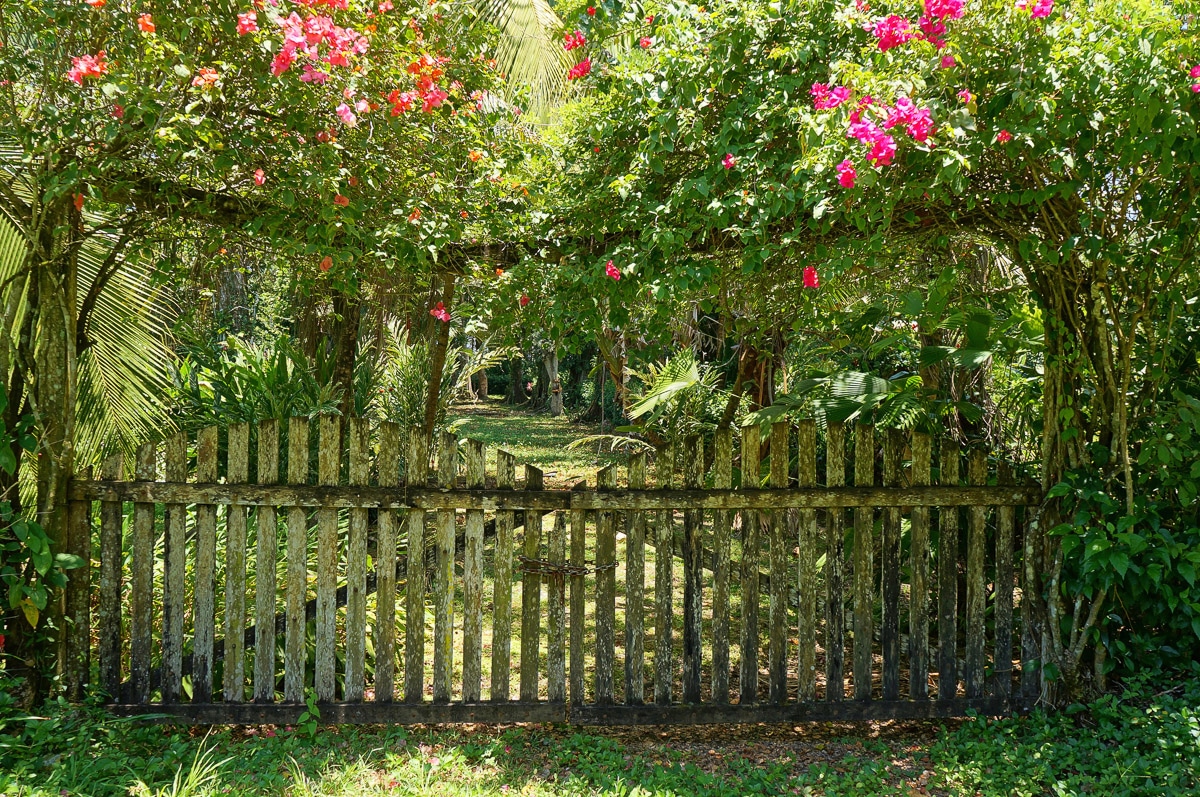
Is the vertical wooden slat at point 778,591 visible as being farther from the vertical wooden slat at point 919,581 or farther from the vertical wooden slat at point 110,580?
the vertical wooden slat at point 110,580

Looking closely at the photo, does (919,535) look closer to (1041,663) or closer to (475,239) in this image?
(1041,663)

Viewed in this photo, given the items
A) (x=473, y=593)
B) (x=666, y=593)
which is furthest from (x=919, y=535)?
(x=473, y=593)

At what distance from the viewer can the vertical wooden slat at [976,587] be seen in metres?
3.73

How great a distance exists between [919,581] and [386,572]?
2372 millimetres

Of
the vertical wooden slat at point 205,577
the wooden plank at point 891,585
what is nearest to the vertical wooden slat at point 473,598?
the vertical wooden slat at point 205,577

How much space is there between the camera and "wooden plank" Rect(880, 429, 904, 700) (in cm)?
370

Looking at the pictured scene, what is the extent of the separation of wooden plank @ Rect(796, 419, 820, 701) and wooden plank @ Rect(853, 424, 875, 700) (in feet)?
0.62

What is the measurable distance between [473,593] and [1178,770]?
2727mm

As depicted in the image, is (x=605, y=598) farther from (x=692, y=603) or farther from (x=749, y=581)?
(x=749, y=581)

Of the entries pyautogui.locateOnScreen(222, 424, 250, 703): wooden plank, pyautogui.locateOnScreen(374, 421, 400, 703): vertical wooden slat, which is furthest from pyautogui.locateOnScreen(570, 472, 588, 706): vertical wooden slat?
pyautogui.locateOnScreen(222, 424, 250, 703): wooden plank

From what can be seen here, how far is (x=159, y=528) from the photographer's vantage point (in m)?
5.09

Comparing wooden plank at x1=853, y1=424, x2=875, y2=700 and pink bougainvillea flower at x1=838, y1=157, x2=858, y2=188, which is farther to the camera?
wooden plank at x1=853, y1=424, x2=875, y2=700

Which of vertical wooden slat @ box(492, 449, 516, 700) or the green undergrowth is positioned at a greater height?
vertical wooden slat @ box(492, 449, 516, 700)

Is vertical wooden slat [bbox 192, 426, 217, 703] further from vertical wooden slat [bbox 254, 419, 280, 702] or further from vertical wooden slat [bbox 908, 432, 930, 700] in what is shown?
vertical wooden slat [bbox 908, 432, 930, 700]
